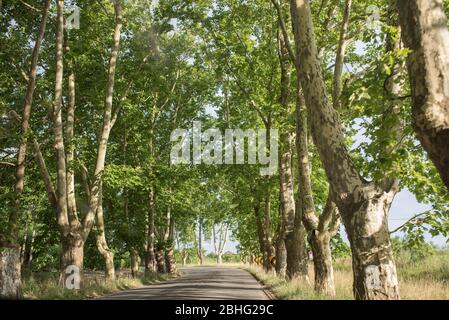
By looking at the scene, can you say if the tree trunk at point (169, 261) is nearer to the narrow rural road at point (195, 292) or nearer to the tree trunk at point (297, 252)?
the narrow rural road at point (195, 292)

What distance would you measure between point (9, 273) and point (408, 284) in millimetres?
11738

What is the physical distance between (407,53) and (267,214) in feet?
80.2

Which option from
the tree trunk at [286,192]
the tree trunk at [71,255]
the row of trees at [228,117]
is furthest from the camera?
the tree trunk at [286,192]

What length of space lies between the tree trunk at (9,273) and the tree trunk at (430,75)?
1206 centimetres

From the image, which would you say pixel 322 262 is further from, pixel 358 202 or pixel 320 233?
pixel 358 202

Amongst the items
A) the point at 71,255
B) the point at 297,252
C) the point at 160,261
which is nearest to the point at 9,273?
the point at 71,255

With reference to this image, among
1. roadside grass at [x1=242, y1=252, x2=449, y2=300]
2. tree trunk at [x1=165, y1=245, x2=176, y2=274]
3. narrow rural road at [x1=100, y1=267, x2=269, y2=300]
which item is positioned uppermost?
tree trunk at [x1=165, y1=245, x2=176, y2=274]

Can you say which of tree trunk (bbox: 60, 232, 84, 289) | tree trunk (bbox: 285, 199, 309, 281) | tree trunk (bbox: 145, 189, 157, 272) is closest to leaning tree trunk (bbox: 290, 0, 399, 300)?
tree trunk (bbox: 285, 199, 309, 281)

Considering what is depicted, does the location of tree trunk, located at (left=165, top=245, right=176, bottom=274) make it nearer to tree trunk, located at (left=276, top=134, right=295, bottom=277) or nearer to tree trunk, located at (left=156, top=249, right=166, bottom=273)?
tree trunk, located at (left=156, top=249, right=166, bottom=273)

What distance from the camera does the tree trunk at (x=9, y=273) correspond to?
13.6 meters

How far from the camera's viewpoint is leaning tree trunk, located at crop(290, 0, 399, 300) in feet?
25.6

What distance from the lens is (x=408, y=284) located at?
14.6 m

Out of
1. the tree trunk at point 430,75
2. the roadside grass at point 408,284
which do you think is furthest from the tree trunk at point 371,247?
the roadside grass at point 408,284

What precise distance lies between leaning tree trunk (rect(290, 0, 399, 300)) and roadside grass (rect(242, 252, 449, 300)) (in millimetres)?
3669
